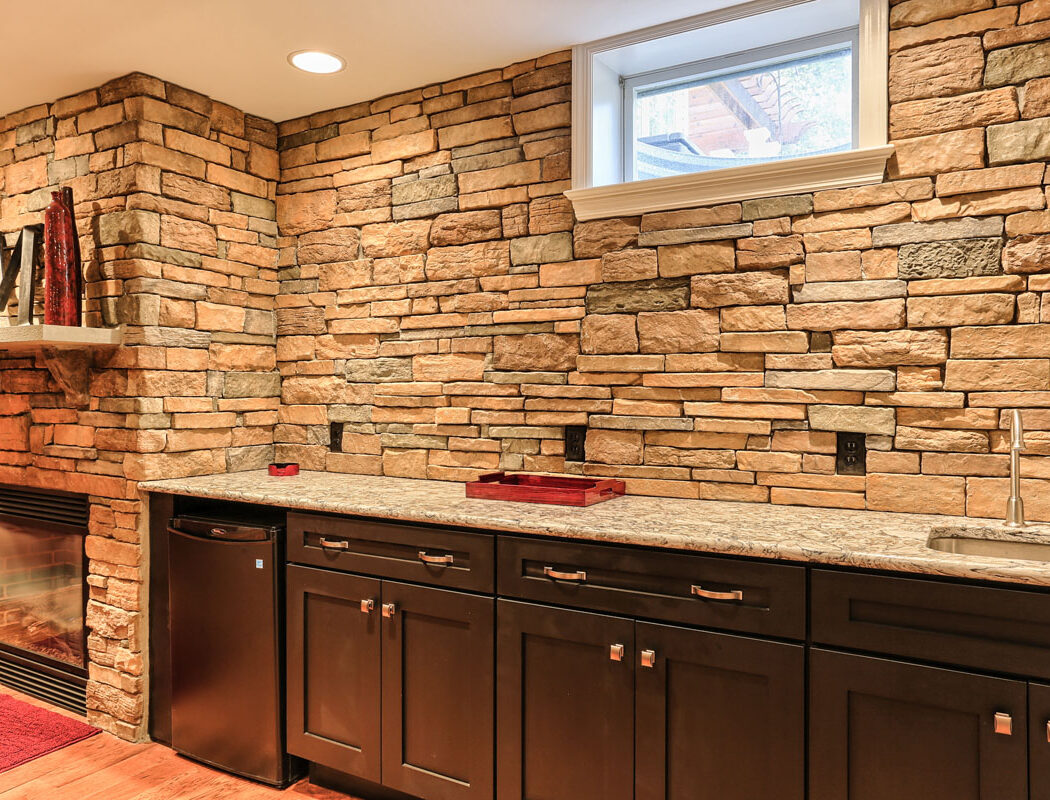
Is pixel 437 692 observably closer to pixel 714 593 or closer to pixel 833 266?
pixel 714 593

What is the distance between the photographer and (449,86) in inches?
118

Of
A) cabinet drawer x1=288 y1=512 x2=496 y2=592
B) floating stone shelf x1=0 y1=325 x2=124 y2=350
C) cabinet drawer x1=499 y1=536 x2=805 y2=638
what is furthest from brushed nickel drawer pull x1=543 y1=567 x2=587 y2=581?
floating stone shelf x1=0 y1=325 x2=124 y2=350

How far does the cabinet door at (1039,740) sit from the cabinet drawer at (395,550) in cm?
127

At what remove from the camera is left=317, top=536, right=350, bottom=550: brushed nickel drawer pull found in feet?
7.82

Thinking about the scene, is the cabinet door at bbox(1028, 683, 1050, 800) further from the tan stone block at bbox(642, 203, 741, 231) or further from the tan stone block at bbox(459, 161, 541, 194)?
the tan stone block at bbox(459, 161, 541, 194)

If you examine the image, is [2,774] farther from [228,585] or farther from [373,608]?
[373,608]

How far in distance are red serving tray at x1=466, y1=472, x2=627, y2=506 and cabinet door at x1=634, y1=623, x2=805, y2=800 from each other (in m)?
0.53

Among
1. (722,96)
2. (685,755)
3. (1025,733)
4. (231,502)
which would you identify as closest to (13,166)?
(231,502)

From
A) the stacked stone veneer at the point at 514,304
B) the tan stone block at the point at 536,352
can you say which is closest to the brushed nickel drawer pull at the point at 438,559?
the stacked stone veneer at the point at 514,304

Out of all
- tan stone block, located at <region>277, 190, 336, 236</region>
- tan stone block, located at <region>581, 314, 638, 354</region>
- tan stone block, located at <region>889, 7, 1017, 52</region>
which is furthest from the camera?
tan stone block, located at <region>277, 190, 336, 236</region>

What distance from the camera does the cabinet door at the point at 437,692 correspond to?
2137 millimetres

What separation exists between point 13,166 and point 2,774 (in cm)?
251

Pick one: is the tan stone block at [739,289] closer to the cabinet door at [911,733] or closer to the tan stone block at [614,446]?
the tan stone block at [614,446]

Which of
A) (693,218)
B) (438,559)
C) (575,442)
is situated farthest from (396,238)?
(438,559)
